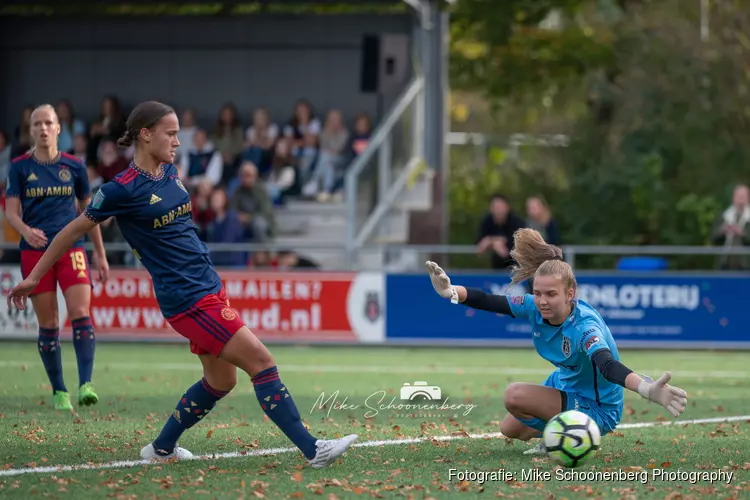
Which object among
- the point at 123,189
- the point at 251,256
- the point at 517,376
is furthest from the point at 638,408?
the point at 251,256

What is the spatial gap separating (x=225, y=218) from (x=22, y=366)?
4.59 m

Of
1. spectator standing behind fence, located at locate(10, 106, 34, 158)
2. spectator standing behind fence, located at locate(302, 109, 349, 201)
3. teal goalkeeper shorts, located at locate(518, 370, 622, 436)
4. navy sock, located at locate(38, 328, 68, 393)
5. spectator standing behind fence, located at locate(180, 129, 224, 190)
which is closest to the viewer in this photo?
teal goalkeeper shorts, located at locate(518, 370, 622, 436)

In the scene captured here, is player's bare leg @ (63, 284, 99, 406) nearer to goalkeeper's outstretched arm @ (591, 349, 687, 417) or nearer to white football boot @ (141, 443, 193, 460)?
white football boot @ (141, 443, 193, 460)

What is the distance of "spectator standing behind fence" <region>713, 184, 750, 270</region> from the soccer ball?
10.9 metres

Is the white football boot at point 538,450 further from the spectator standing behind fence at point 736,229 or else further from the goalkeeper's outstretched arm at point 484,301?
the spectator standing behind fence at point 736,229

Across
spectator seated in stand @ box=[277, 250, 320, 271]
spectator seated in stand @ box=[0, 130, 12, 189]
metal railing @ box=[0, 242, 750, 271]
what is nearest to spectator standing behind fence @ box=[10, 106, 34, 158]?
spectator seated in stand @ box=[0, 130, 12, 189]

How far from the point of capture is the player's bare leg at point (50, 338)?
31.8 feet

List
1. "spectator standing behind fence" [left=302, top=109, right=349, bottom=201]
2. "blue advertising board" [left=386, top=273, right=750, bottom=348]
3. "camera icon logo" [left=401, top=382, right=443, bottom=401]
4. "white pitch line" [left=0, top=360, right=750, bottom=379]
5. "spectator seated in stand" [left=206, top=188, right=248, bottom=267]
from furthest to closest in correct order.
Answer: "spectator standing behind fence" [left=302, top=109, right=349, bottom=201], "spectator seated in stand" [left=206, top=188, right=248, bottom=267], "blue advertising board" [left=386, top=273, right=750, bottom=348], "white pitch line" [left=0, top=360, right=750, bottom=379], "camera icon logo" [left=401, top=382, right=443, bottom=401]

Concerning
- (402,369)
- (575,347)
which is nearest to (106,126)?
(402,369)

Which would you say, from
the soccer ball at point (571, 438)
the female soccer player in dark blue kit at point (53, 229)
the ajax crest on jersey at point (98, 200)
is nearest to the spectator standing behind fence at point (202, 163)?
the female soccer player in dark blue kit at point (53, 229)

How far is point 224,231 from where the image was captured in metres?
17.3

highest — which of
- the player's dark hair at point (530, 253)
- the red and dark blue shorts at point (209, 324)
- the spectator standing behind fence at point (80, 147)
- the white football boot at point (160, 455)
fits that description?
the spectator standing behind fence at point (80, 147)

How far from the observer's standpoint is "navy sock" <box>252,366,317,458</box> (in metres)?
6.87

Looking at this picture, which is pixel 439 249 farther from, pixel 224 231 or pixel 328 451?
pixel 328 451
